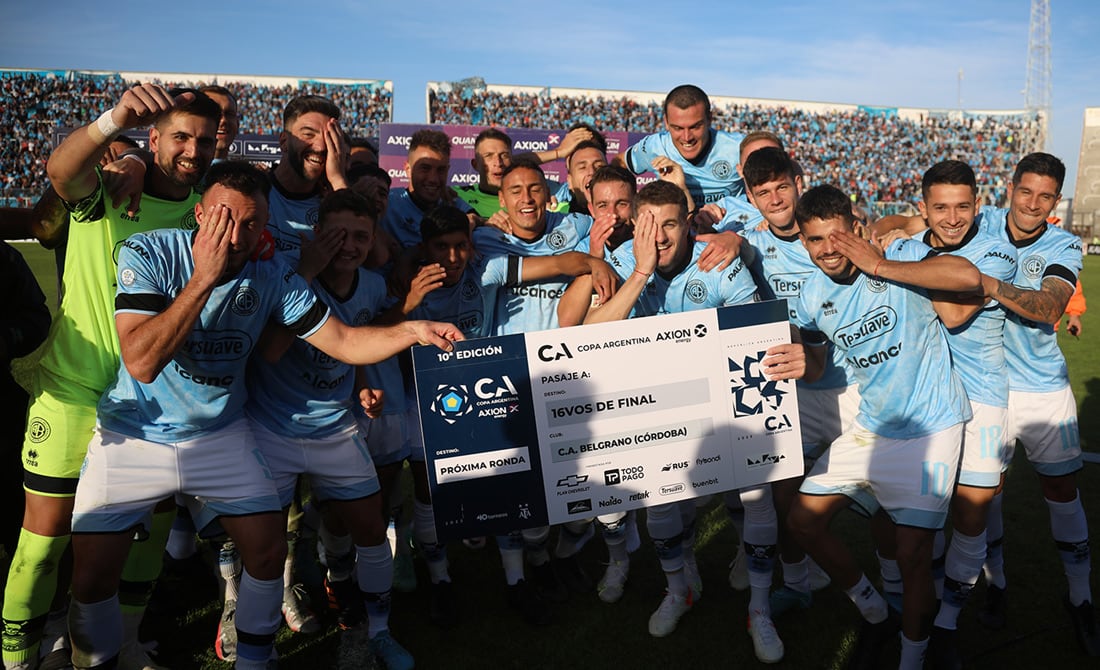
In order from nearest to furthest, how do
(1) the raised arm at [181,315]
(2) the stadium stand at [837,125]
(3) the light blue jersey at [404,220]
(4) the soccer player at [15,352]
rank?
(1) the raised arm at [181,315]
(4) the soccer player at [15,352]
(3) the light blue jersey at [404,220]
(2) the stadium stand at [837,125]

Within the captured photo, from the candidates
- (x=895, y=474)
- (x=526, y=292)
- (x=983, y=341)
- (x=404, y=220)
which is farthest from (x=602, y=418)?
(x=404, y=220)

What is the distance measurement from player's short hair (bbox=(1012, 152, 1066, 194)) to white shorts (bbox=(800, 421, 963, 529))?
5.40 ft

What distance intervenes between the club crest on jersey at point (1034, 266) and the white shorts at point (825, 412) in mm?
1192

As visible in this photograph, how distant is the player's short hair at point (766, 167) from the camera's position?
437 cm

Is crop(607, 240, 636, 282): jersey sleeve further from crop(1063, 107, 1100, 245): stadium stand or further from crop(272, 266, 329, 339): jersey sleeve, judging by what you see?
crop(1063, 107, 1100, 245): stadium stand

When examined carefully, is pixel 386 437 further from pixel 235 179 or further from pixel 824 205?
pixel 824 205

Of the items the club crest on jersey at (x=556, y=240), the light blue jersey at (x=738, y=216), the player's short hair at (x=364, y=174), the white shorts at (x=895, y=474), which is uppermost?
the player's short hair at (x=364, y=174)

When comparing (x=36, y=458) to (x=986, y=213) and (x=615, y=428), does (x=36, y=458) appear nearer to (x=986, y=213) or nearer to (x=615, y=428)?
(x=615, y=428)

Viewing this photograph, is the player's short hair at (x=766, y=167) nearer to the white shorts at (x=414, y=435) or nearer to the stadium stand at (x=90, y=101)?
the white shorts at (x=414, y=435)

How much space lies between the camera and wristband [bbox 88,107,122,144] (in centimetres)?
307

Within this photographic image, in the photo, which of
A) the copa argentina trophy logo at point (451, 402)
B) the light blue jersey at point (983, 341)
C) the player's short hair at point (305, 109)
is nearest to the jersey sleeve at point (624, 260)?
the copa argentina trophy logo at point (451, 402)

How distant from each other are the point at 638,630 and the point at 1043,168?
3.57 m

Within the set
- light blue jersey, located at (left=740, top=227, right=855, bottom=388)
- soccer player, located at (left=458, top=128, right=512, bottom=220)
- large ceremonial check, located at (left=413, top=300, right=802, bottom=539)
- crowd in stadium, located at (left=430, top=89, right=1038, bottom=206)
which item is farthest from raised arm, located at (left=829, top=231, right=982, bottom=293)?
crowd in stadium, located at (left=430, top=89, right=1038, bottom=206)

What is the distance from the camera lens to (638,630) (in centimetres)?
430
